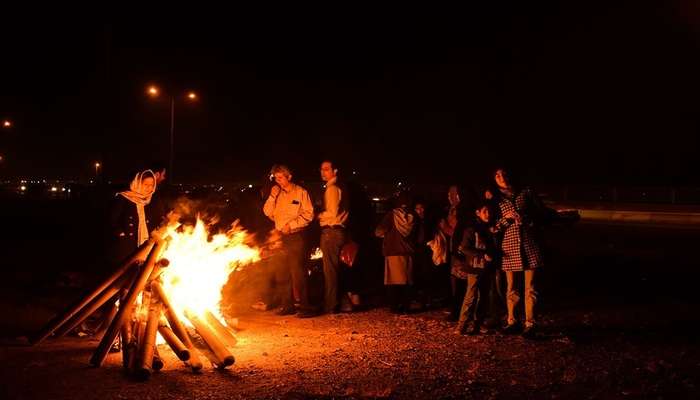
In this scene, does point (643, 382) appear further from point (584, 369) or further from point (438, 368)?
point (438, 368)

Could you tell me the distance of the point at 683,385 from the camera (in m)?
5.61

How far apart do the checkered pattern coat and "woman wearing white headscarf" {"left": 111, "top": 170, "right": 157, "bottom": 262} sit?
4.18 m

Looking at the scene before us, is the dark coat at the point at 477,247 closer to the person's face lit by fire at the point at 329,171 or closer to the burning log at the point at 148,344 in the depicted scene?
the person's face lit by fire at the point at 329,171

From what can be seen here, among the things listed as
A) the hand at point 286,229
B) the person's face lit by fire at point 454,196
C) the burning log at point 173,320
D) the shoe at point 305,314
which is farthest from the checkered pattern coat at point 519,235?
the burning log at point 173,320

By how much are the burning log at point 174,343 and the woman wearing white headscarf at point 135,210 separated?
1456mm

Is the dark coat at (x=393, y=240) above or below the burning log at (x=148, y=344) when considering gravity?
above

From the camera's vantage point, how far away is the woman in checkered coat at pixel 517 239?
750cm

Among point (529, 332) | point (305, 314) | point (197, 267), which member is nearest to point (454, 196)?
point (529, 332)

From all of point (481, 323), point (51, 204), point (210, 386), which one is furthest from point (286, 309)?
point (51, 204)

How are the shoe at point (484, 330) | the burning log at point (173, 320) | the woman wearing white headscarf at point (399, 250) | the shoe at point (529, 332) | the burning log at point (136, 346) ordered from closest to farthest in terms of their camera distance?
the burning log at point (136, 346)
the burning log at point (173, 320)
the shoe at point (529, 332)
the shoe at point (484, 330)
the woman wearing white headscarf at point (399, 250)

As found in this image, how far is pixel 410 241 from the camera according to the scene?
905cm

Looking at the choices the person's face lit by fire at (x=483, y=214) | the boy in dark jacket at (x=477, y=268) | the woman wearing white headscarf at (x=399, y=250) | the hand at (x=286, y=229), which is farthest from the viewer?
the woman wearing white headscarf at (x=399, y=250)

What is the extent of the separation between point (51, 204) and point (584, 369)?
30926 mm

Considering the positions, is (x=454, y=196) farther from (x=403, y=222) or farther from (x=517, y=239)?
(x=517, y=239)
